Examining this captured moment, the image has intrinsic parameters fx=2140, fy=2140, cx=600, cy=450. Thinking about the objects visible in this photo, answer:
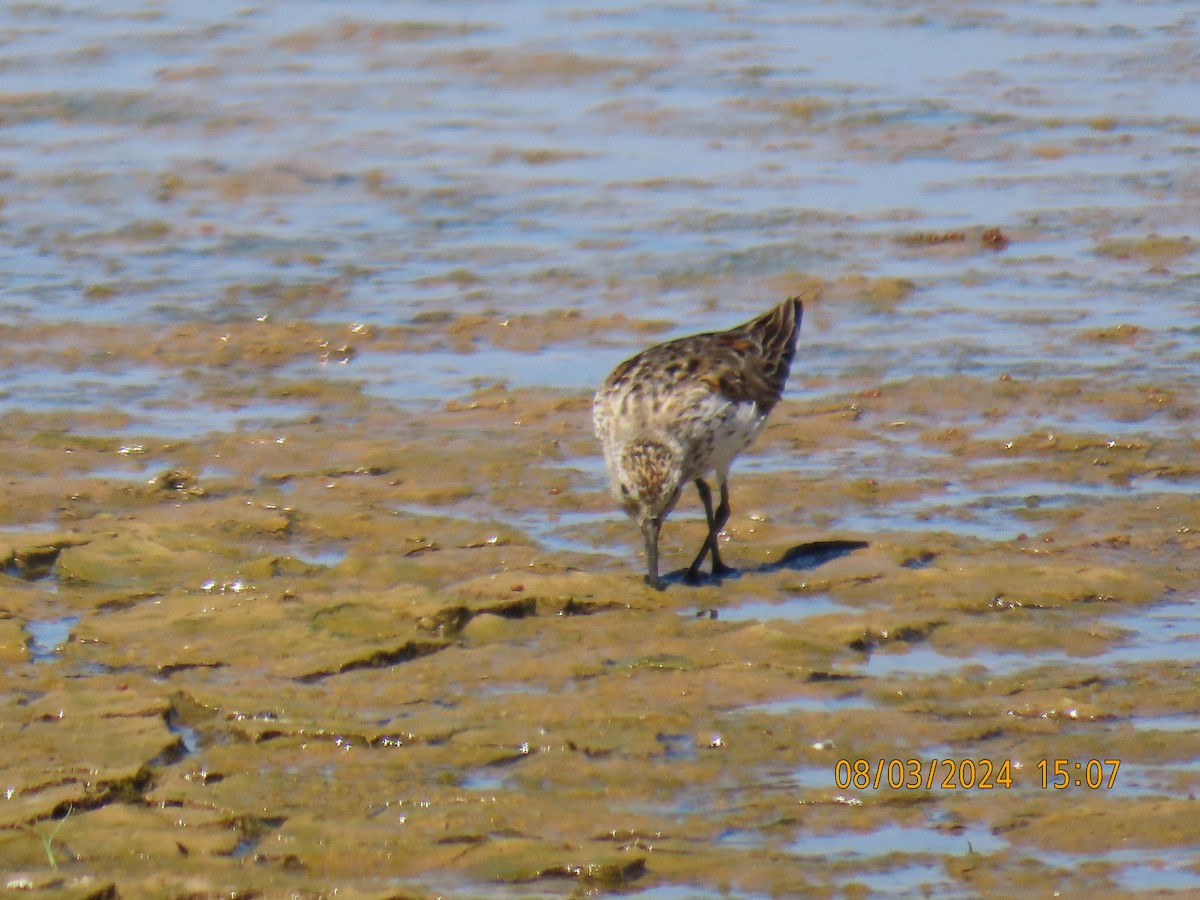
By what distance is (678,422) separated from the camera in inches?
321

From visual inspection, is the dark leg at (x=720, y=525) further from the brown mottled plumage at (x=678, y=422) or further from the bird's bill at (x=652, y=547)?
the bird's bill at (x=652, y=547)

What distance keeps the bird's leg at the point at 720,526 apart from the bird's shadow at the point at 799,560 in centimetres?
4

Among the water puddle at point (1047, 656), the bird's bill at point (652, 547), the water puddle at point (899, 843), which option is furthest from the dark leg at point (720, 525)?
the water puddle at point (899, 843)

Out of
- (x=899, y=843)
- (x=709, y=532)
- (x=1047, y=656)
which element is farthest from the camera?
(x=709, y=532)

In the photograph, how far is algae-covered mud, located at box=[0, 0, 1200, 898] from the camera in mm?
5770

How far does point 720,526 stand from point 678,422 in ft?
1.83

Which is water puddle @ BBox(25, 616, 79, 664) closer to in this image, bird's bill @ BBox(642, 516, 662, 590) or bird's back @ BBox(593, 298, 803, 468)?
bird's bill @ BBox(642, 516, 662, 590)

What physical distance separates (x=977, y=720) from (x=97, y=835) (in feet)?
8.54

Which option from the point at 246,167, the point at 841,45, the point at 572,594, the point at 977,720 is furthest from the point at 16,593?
the point at 841,45

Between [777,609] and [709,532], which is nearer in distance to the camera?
[777,609]
